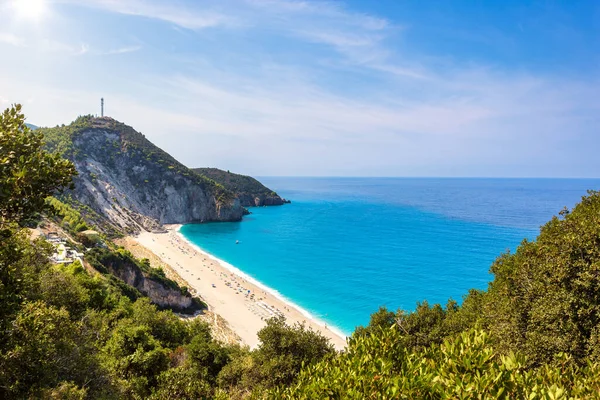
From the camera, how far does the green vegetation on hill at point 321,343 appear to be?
18.8 feet

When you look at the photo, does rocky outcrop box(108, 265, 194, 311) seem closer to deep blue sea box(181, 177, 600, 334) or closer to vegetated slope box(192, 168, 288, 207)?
deep blue sea box(181, 177, 600, 334)

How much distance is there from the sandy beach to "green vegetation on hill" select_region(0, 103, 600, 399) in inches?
663

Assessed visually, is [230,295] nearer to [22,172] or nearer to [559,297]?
[559,297]

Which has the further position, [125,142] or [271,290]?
[125,142]

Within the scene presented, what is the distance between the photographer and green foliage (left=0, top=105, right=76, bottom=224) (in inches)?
217

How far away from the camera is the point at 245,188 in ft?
527

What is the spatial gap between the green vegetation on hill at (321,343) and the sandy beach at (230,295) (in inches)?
663

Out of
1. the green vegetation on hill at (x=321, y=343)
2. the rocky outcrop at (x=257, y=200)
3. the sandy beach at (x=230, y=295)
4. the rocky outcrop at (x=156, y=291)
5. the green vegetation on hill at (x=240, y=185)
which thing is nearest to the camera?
the green vegetation on hill at (x=321, y=343)

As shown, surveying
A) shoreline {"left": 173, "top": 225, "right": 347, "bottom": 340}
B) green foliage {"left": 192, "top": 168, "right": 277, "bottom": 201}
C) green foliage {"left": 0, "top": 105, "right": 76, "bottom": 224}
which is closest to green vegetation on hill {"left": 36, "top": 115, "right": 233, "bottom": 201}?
green foliage {"left": 192, "top": 168, "right": 277, "bottom": 201}

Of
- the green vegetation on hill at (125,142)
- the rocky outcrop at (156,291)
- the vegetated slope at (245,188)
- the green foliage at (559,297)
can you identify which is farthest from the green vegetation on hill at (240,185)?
the green foliage at (559,297)

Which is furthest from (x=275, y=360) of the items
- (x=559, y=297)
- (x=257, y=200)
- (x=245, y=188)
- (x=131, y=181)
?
(x=245, y=188)

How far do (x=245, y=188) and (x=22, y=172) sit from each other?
516 ft

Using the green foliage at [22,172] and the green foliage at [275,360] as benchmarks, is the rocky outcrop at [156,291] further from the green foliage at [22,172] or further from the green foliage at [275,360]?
the green foliage at [22,172]

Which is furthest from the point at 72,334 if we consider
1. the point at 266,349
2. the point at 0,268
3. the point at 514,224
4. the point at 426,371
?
the point at 514,224
